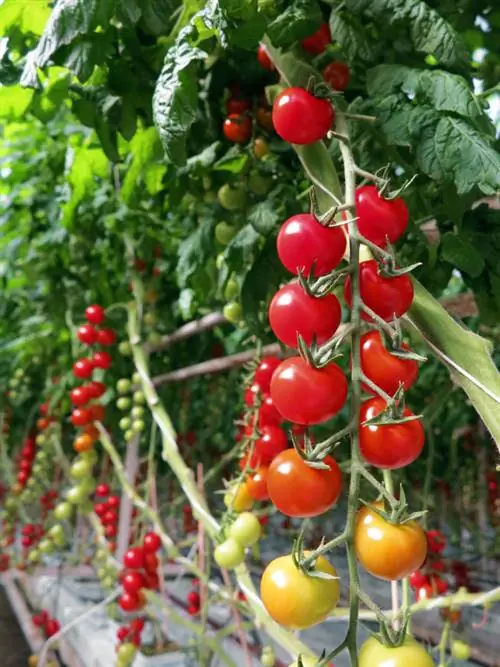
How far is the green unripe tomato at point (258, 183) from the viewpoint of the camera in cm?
71

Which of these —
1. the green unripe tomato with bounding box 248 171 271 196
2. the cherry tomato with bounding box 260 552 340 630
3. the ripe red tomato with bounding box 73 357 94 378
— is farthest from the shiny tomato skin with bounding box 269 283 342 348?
the ripe red tomato with bounding box 73 357 94 378

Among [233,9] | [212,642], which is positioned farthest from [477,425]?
[233,9]

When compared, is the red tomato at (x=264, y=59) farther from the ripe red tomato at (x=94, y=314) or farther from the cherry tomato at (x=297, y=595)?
the ripe red tomato at (x=94, y=314)

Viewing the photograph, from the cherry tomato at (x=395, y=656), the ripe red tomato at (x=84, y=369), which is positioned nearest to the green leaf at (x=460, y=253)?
the cherry tomato at (x=395, y=656)

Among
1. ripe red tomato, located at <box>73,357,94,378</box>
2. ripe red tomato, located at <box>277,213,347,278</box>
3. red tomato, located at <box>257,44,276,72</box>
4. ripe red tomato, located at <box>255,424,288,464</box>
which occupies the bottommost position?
ripe red tomato, located at <box>73,357,94,378</box>

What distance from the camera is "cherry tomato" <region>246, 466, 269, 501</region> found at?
0.61 metres

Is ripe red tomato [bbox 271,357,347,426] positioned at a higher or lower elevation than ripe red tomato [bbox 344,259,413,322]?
lower

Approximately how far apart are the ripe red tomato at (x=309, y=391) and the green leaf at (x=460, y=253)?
8.5 inches

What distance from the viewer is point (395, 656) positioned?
0.28 meters

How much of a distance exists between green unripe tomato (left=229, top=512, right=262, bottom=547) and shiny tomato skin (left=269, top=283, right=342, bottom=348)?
30 cm

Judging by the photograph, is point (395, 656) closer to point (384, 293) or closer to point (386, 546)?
point (386, 546)

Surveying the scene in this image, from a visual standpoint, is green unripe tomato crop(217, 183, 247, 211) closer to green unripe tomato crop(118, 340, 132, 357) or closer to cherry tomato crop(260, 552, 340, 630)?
cherry tomato crop(260, 552, 340, 630)

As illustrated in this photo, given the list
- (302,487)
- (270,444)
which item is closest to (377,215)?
(302,487)

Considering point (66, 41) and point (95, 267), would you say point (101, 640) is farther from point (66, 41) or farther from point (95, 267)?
point (66, 41)
